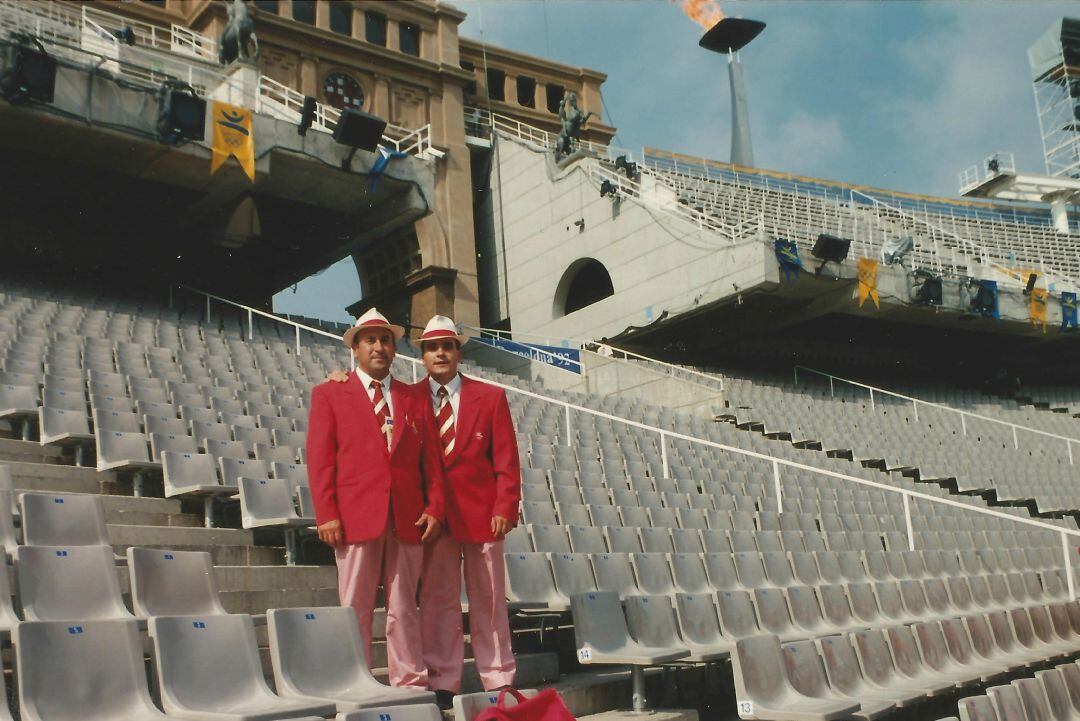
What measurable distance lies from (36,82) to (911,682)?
14.1 m

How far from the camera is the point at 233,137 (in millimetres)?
15898

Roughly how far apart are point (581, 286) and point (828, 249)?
25.7ft

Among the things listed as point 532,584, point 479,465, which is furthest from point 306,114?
point 479,465

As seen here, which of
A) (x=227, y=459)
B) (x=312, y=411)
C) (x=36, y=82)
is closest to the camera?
(x=312, y=411)

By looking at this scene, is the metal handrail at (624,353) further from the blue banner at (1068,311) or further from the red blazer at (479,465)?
the red blazer at (479,465)

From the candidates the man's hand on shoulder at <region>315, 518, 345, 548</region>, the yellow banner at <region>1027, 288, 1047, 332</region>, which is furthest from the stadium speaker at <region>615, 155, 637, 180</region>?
the man's hand on shoulder at <region>315, 518, 345, 548</region>

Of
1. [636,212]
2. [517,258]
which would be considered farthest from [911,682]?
[517,258]

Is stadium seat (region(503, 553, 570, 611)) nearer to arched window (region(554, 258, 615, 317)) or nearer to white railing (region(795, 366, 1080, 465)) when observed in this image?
white railing (region(795, 366, 1080, 465))

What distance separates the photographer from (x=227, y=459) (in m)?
5.71

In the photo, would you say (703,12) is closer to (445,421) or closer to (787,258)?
(787,258)

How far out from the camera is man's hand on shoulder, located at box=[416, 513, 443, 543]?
3.84 meters

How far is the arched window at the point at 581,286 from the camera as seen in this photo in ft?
79.3

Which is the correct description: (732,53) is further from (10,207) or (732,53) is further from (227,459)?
(227,459)

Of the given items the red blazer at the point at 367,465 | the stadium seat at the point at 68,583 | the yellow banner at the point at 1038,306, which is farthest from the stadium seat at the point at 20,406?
the yellow banner at the point at 1038,306
